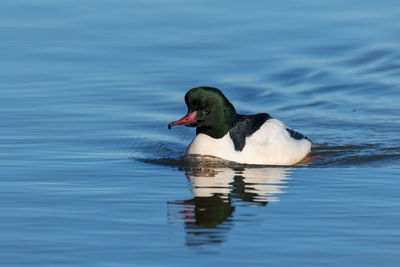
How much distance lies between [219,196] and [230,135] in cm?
244

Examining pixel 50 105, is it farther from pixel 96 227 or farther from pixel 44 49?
pixel 96 227

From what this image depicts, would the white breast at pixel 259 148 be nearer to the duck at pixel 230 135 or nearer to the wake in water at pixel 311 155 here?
the duck at pixel 230 135

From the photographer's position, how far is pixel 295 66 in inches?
754

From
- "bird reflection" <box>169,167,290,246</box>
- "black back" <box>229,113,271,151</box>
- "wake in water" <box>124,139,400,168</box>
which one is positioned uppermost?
"black back" <box>229,113,271,151</box>

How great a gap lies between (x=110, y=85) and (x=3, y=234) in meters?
8.20

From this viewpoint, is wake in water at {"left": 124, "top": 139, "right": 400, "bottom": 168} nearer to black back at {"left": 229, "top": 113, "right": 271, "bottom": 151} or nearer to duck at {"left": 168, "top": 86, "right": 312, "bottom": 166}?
duck at {"left": 168, "top": 86, "right": 312, "bottom": 166}

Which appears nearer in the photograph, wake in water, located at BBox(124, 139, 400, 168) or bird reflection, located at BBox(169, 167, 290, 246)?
bird reflection, located at BBox(169, 167, 290, 246)

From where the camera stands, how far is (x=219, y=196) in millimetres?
11148

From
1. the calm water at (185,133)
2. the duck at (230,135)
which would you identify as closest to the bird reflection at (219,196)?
the calm water at (185,133)

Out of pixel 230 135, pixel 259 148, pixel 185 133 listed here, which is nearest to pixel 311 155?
pixel 259 148

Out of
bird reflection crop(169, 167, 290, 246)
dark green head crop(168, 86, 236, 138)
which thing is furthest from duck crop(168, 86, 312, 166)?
bird reflection crop(169, 167, 290, 246)

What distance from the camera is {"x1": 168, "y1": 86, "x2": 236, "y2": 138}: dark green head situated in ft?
42.7

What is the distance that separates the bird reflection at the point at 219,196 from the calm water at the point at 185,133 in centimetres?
3

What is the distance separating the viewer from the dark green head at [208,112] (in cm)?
1301
